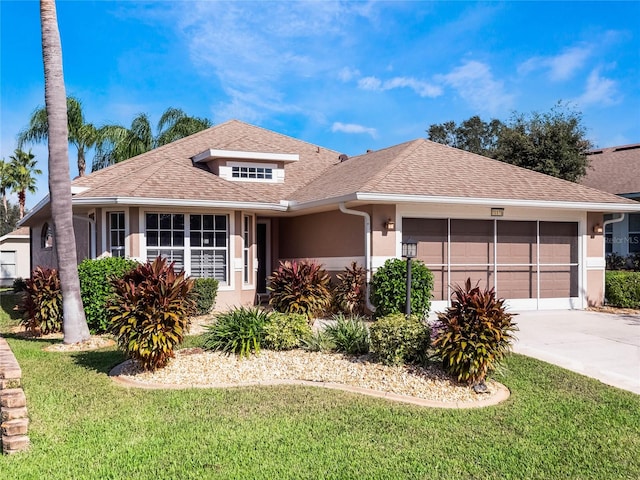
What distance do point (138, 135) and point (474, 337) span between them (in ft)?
81.8

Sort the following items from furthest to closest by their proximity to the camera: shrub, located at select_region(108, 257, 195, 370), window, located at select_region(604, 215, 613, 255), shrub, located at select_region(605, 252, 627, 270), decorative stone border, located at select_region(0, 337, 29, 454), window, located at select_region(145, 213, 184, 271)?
window, located at select_region(604, 215, 613, 255)
shrub, located at select_region(605, 252, 627, 270)
window, located at select_region(145, 213, 184, 271)
shrub, located at select_region(108, 257, 195, 370)
decorative stone border, located at select_region(0, 337, 29, 454)

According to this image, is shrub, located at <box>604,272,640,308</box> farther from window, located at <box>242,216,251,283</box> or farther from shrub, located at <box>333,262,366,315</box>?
window, located at <box>242,216,251,283</box>

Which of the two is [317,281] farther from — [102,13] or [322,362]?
[102,13]

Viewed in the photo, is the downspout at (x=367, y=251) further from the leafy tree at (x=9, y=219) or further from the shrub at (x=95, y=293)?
the leafy tree at (x=9, y=219)

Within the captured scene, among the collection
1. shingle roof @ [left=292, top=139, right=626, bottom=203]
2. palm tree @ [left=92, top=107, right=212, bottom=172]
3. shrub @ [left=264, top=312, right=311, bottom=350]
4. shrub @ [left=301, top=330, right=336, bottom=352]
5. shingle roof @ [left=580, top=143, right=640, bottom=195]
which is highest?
palm tree @ [left=92, top=107, right=212, bottom=172]

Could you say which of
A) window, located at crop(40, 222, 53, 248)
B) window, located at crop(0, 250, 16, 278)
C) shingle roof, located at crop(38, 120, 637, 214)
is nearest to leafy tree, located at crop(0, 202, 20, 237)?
→ window, located at crop(0, 250, 16, 278)

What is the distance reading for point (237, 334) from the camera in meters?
7.93

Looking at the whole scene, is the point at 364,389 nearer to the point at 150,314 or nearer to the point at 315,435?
the point at 315,435

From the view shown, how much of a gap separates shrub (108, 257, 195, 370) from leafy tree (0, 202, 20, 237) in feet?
151

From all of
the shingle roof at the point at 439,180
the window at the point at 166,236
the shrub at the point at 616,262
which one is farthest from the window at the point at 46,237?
the shrub at the point at 616,262

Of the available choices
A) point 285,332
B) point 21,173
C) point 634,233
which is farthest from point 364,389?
point 21,173

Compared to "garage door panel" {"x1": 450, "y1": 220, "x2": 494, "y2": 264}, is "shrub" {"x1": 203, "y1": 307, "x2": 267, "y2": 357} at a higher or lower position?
lower

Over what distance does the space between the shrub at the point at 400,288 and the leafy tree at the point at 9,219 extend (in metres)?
44.6

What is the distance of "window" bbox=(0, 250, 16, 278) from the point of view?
102 feet
